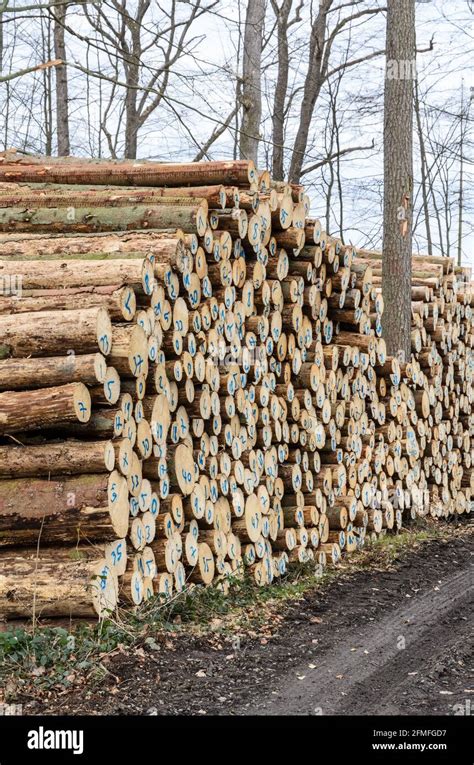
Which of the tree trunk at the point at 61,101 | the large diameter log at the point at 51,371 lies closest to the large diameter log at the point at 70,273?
the large diameter log at the point at 51,371

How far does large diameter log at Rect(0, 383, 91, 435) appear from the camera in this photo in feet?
18.9

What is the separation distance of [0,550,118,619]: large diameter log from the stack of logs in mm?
12

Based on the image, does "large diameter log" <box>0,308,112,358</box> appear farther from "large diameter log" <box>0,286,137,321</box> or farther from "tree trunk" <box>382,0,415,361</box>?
"tree trunk" <box>382,0,415,361</box>

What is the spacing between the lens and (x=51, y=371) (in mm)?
5898

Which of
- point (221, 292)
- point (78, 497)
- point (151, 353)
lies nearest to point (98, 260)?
point (151, 353)

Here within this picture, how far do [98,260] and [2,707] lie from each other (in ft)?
11.0

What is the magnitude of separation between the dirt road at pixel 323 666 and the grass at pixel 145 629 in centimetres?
13

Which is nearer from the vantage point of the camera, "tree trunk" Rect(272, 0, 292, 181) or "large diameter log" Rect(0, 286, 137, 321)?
"large diameter log" Rect(0, 286, 137, 321)

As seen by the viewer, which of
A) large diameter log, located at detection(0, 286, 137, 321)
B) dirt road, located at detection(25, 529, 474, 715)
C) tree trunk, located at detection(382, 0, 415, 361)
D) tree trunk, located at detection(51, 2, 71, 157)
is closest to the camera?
dirt road, located at detection(25, 529, 474, 715)

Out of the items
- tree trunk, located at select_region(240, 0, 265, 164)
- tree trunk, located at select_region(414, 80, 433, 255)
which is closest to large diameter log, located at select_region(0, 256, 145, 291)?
tree trunk, located at select_region(240, 0, 265, 164)

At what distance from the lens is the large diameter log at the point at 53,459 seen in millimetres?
5906
